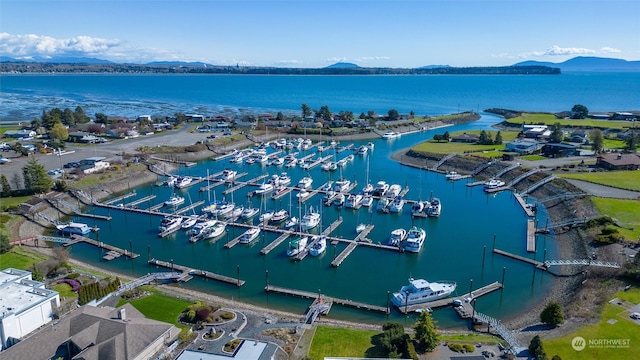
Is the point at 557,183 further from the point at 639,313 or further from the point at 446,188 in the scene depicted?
the point at 639,313

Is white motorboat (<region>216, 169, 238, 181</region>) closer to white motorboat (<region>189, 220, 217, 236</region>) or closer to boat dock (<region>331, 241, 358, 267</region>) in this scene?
white motorboat (<region>189, 220, 217, 236</region>)

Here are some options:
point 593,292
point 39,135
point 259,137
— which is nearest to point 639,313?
point 593,292

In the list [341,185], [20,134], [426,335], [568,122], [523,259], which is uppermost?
[568,122]

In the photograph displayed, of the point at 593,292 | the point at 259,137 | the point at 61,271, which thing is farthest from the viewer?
the point at 259,137

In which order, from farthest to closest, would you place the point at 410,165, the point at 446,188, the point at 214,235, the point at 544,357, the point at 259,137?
the point at 259,137 → the point at 410,165 → the point at 446,188 → the point at 214,235 → the point at 544,357

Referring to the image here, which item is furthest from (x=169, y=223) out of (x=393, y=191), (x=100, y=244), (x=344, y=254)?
(x=393, y=191)

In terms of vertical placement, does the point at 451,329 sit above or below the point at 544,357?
below

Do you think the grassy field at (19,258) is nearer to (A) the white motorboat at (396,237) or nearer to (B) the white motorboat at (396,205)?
(A) the white motorboat at (396,237)

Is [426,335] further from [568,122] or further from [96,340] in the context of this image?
[568,122]
